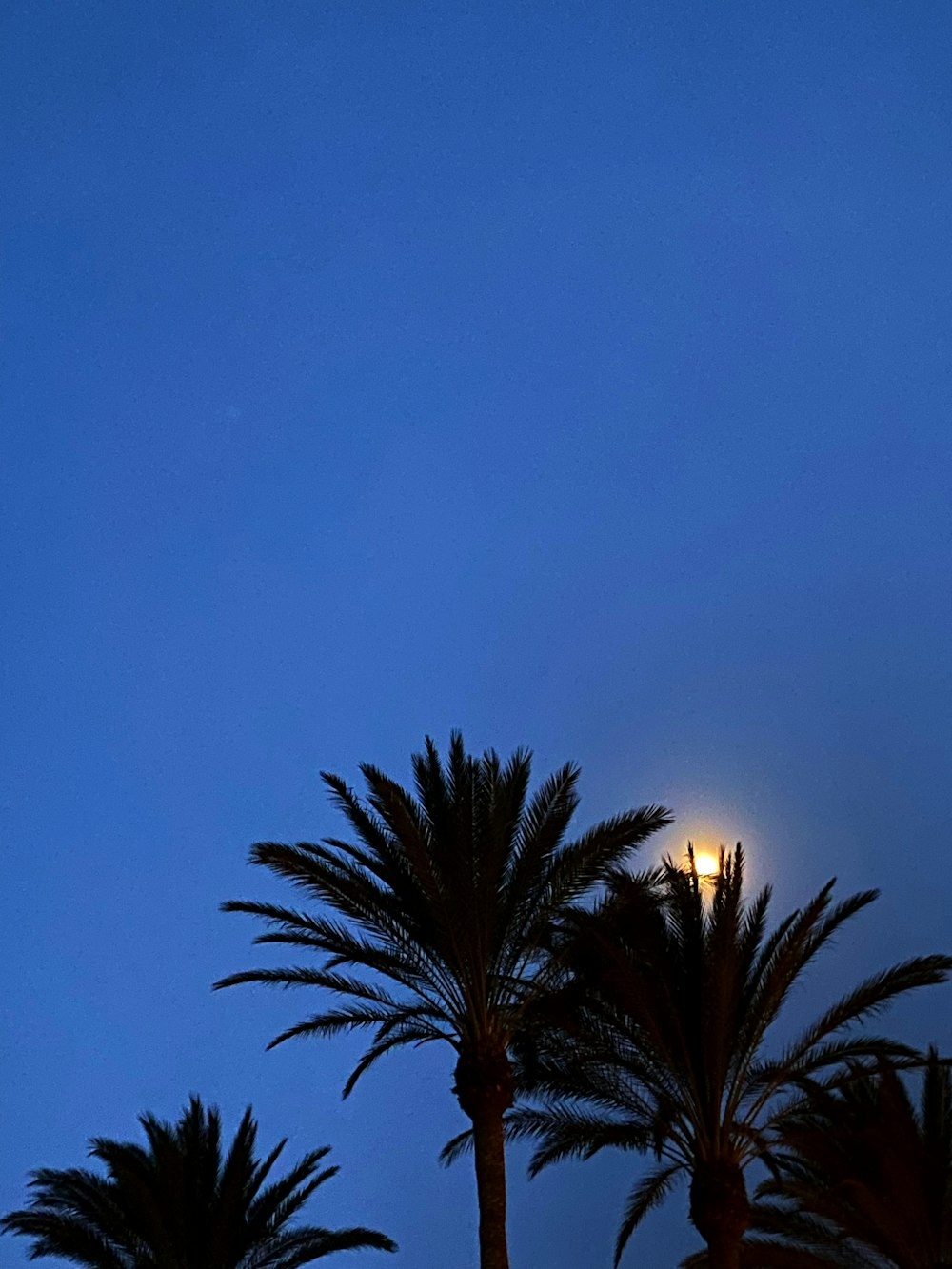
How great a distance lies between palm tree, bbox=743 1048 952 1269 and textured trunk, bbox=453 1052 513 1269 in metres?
3.71

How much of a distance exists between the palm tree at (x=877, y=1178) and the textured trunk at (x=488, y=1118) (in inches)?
146

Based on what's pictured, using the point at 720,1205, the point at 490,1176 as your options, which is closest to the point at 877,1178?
the point at 720,1205

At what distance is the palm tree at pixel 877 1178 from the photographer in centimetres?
2117

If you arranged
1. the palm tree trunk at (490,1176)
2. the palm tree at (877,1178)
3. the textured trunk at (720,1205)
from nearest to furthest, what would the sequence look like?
the palm tree trunk at (490,1176) < the textured trunk at (720,1205) < the palm tree at (877,1178)

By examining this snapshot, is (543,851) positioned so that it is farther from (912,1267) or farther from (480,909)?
(912,1267)

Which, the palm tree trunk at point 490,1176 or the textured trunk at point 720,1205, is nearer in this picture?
the palm tree trunk at point 490,1176

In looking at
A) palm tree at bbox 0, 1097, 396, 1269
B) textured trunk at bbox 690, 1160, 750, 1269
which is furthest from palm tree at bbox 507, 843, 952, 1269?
palm tree at bbox 0, 1097, 396, 1269

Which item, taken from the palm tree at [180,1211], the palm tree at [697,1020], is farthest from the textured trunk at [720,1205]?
the palm tree at [180,1211]

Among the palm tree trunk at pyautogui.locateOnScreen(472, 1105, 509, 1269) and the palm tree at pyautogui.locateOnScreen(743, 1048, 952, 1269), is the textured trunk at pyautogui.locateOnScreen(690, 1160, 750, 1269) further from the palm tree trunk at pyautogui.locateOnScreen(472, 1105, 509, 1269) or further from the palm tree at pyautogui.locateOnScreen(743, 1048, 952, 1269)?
the palm tree trunk at pyautogui.locateOnScreen(472, 1105, 509, 1269)

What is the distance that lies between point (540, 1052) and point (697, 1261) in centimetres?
488

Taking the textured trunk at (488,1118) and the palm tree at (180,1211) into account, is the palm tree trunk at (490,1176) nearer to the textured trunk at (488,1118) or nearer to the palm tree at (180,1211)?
the textured trunk at (488,1118)

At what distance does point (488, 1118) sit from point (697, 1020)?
9.72ft

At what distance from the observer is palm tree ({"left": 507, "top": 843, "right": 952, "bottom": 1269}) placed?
1980cm

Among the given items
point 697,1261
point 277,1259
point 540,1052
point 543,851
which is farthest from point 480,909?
point 277,1259
